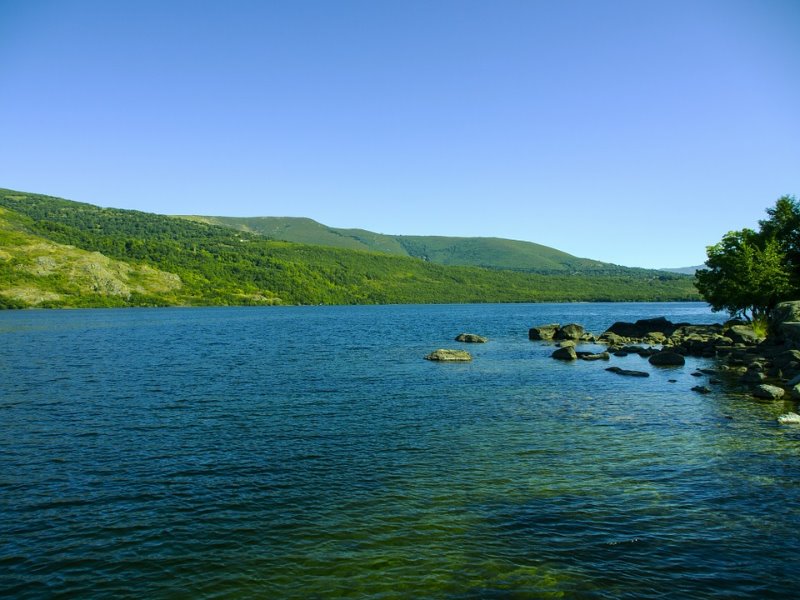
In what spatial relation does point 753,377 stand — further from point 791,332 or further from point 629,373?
point 791,332

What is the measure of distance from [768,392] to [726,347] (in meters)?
34.4

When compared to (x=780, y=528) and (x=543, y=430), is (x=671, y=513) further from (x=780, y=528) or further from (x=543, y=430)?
(x=543, y=430)

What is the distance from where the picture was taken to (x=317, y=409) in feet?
114

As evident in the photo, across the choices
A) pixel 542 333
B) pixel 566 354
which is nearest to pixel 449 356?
pixel 566 354

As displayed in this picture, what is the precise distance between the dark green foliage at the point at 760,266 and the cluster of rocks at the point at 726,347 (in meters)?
5.66

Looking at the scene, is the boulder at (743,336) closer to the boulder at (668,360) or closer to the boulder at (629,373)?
the boulder at (668,360)

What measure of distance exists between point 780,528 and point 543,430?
1321 cm

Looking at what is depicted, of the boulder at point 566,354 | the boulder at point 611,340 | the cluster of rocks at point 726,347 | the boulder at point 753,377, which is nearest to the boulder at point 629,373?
the cluster of rocks at point 726,347

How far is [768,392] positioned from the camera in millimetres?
37812

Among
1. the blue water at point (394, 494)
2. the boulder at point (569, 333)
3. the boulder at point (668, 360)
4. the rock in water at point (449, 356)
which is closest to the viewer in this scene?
the blue water at point (394, 494)

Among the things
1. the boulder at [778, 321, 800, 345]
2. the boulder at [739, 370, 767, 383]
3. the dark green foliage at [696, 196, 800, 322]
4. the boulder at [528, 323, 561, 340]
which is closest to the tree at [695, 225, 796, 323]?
the dark green foliage at [696, 196, 800, 322]

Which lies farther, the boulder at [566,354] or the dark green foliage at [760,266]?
the dark green foliage at [760,266]

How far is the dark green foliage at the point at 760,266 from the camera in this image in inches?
2872

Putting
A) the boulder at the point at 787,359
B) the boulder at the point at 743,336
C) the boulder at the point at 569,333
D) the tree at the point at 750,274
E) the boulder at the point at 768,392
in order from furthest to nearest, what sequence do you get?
the boulder at the point at 569,333 < the tree at the point at 750,274 < the boulder at the point at 743,336 < the boulder at the point at 787,359 < the boulder at the point at 768,392
